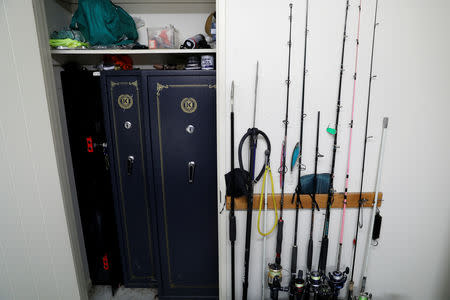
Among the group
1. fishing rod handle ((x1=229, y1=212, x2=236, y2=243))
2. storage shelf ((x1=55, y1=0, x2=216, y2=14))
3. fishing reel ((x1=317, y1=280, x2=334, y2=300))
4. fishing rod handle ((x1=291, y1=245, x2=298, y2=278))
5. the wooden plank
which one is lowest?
fishing reel ((x1=317, y1=280, x2=334, y2=300))

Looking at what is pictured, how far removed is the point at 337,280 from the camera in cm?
153

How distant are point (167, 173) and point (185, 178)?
0.48 ft

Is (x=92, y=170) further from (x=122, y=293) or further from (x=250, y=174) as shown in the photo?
(x=250, y=174)

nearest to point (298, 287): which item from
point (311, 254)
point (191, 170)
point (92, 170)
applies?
point (311, 254)

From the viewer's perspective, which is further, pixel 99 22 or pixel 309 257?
pixel 99 22

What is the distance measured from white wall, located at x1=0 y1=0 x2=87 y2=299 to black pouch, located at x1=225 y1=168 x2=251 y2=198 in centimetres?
112

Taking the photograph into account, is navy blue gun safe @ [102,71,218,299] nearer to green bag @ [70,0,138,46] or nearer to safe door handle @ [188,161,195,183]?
safe door handle @ [188,161,195,183]

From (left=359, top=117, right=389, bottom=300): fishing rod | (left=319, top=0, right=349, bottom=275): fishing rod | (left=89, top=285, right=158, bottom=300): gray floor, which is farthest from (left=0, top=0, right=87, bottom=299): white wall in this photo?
(left=359, top=117, right=389, bottom=300): fishing rod

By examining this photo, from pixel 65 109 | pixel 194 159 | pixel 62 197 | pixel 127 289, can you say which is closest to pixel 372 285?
pixel 194 159

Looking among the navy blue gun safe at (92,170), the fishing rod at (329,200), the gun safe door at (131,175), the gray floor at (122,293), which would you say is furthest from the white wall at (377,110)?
the navy blue gun safe at (92,170)

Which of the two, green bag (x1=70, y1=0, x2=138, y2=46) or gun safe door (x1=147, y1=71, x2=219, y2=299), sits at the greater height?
green bag (x1=70, y1=0, x2=138, y2=46)

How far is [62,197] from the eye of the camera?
4.97 feet

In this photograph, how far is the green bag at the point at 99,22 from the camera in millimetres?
1678

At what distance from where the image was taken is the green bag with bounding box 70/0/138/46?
1678 mm
